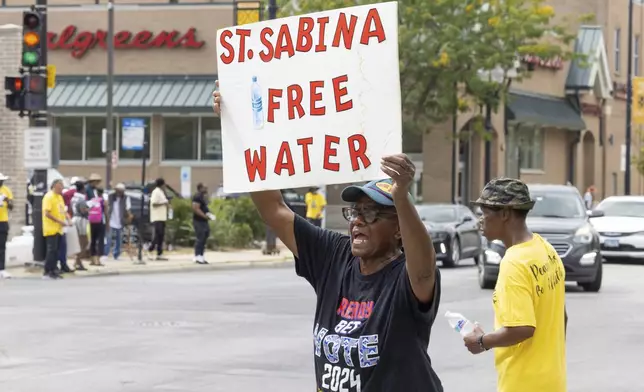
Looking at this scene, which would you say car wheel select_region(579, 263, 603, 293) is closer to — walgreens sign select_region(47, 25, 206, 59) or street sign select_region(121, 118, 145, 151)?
street sign select_region(121, 118, 145, 151)

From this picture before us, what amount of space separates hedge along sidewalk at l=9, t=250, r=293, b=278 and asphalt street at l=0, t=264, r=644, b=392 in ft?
6.49

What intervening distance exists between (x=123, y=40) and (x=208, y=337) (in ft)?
127

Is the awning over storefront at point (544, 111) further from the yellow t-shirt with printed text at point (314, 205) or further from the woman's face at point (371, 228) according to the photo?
the woman's face at point (371, 228)

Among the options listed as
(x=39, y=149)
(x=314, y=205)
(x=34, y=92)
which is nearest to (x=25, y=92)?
(x=34, y=92)

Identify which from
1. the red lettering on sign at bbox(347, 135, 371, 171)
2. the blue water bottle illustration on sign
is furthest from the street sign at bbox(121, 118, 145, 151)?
the red lettering on sign at bbox(347, 135, 371, 171)

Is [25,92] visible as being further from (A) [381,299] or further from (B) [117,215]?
(A) [381,299]

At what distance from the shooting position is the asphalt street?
1241 cm

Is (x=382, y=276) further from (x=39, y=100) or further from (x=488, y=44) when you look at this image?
(x=488, y=44)

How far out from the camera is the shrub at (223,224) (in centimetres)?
3522

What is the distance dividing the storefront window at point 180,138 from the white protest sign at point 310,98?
158ft

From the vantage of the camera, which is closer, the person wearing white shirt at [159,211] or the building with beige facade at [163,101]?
the person wearing white shirt at [159,211]

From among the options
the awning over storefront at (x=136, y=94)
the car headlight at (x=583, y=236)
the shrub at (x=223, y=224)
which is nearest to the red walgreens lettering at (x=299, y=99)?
the car headlight at (x=583, y=236)

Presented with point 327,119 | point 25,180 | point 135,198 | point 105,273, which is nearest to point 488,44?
point 135,198

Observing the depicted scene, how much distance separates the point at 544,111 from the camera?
194 ft
